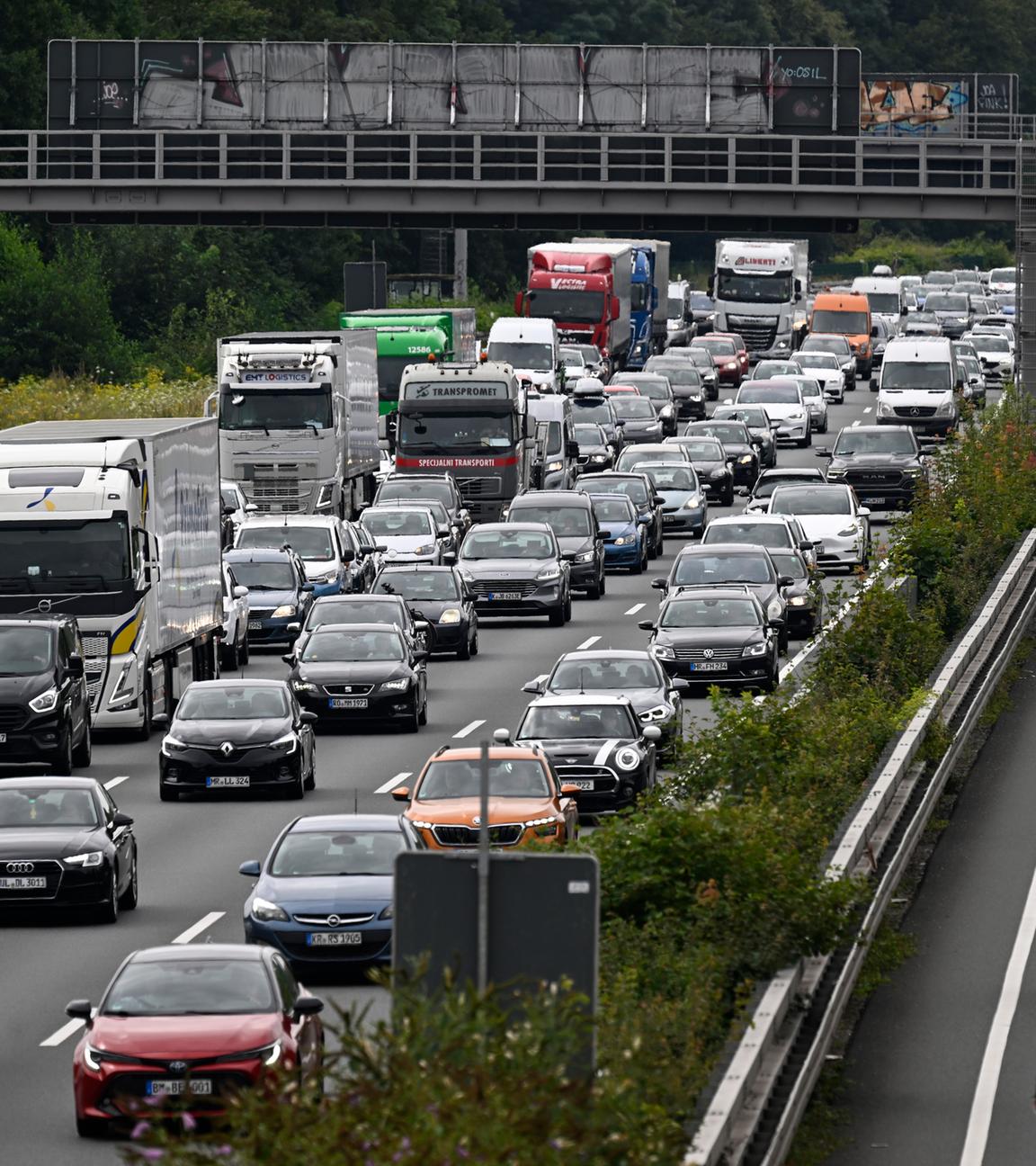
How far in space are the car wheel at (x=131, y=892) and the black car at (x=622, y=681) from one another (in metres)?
7.82

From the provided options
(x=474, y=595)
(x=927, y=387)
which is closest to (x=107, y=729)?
(x=474, y=595)

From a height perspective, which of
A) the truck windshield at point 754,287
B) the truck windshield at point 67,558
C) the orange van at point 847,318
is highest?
the truck windshield at point 754,287

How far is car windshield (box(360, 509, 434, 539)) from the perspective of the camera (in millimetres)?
51688

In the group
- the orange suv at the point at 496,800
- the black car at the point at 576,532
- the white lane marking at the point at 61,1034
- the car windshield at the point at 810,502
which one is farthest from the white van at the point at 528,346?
the white lane marking at the point at 61,1034

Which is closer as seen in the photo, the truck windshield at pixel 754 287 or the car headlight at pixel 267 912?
the car headlight at pixel 267 912

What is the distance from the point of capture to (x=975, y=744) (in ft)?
113

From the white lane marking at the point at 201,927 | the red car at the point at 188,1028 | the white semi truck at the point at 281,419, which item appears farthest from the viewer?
the white semi truck at the point at 281,419

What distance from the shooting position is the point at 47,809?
2473 centimetres

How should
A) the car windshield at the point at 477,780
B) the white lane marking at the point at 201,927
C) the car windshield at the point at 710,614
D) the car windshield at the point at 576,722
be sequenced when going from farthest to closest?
the car windshield at the point at 710,614 → the car windshield at the point at 576,722 → the car windshield at the point at 477,780 → the white lane marking at the point at 201,927

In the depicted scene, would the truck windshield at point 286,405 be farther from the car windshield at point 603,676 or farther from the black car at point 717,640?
the car windshield at point 603,676

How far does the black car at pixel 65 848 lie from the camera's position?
2414 centimetres

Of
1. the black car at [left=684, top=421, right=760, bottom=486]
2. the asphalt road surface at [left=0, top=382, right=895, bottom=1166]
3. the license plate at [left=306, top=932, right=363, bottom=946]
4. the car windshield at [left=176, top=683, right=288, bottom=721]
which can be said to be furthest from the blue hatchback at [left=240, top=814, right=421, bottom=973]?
the black car at [left=684, top=421, right=760, bottom=486]

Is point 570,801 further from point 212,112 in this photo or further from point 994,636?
point 212,112

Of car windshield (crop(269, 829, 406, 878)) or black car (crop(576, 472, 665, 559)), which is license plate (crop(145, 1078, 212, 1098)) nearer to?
car windshield (crop(269, 829, 406, 878))
